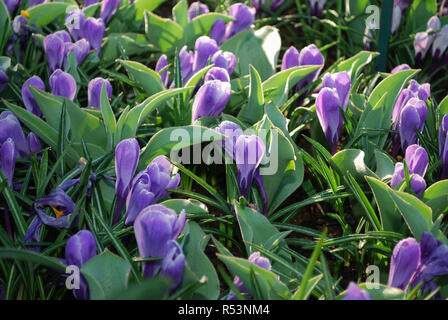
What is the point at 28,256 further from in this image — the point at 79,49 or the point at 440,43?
the point at 440,43

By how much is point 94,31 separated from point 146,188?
2.67 feet

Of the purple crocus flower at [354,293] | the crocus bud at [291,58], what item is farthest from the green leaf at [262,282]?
the crocus bud at [291,58]

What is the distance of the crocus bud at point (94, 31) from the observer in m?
1.81

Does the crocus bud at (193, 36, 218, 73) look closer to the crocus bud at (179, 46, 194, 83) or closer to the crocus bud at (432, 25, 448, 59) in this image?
the crocus bud at (179, 46, 194, 83)

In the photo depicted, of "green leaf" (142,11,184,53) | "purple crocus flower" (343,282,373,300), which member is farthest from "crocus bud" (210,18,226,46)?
"purple crocus flower" (343,282,373,300)

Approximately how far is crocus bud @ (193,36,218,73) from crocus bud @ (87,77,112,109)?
1.03ft

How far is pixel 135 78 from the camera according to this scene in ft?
5.57

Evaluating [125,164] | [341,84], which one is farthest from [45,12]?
[341,84]

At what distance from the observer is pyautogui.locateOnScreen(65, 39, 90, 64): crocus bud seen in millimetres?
1702

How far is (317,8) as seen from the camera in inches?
90.5

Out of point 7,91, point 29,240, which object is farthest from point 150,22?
point 29,240

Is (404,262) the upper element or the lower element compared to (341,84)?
lower

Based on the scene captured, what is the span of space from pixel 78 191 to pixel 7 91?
25.3 inches
